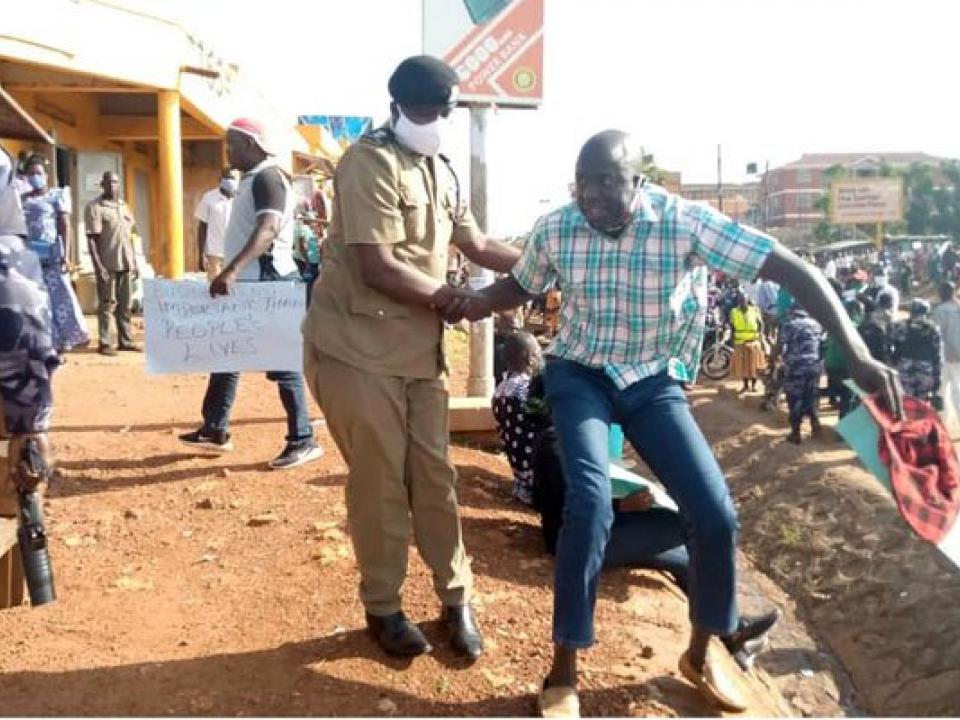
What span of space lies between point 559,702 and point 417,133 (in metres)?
1.63

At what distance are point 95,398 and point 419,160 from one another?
522 centimetres

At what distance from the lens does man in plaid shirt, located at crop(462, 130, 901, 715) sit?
8.85 feet

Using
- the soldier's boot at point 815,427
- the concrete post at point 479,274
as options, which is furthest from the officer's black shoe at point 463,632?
the soldier's boot at point 815,427

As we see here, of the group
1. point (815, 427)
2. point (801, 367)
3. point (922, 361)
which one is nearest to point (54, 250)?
point (801, 367)

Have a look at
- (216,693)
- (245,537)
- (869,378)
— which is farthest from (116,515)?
(869,378)

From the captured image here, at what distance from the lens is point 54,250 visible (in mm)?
5824

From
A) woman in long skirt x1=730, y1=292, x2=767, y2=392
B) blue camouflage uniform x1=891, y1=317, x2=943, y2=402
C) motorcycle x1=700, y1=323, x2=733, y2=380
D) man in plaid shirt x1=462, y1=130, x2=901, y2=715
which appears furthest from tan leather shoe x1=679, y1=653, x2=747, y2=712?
motorcycle x1=700, y1=323, x2=733, y2=380

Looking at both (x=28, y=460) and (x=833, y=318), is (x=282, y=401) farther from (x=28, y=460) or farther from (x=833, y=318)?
(x=833, y=318)

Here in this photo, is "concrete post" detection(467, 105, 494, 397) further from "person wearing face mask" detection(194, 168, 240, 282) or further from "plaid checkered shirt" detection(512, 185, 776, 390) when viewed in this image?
"plaid checkered shirt" detection(512, 185, 776, 390)

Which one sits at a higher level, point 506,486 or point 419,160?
point 419,160

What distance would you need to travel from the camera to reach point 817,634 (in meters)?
7.07

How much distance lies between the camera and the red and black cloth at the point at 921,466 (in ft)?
8.73

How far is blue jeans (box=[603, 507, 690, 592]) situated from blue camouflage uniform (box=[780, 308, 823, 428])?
7.05m

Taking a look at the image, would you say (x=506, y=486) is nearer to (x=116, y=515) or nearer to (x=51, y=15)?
(x=116, y=515)
